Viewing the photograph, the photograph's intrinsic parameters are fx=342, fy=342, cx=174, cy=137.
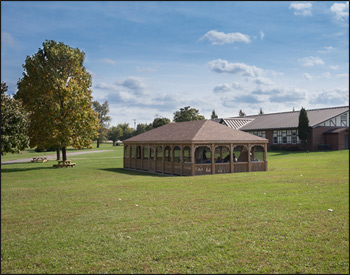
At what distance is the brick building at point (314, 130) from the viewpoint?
49.5 m

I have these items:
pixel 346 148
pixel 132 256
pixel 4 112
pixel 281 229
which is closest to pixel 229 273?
pixel 132 256

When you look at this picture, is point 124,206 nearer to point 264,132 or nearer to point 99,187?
point 99,187

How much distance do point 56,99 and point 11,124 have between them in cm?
823

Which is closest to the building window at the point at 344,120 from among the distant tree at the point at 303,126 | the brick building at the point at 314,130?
the brick building at the point at 314,130

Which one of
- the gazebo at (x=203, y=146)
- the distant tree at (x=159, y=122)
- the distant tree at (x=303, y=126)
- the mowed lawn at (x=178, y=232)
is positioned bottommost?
the mowed lawn at (x=178, y=232)

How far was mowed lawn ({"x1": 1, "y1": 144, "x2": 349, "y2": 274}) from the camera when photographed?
21.2 ft

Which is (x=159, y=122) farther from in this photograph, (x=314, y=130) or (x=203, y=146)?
(x=203, y=146)

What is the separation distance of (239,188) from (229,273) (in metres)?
9.65

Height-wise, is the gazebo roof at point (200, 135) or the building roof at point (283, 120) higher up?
the building roof at point (283, 120)

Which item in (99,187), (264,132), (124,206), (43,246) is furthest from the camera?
(264,132)

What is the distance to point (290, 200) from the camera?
12.1m

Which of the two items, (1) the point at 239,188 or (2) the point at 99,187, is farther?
(2) the point at 99,187

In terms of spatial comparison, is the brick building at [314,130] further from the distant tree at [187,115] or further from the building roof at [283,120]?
the distant tree at [187,115]

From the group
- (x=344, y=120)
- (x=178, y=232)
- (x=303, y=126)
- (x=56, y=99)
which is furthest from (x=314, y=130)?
(x=178, y=232)
